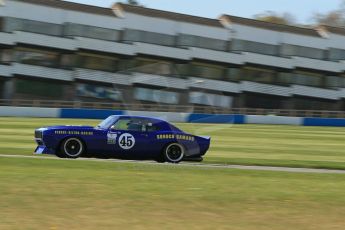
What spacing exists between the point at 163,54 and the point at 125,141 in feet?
153

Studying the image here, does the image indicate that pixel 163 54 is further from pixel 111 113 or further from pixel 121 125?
pixel 121 125

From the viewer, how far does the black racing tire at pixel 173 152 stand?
51.9 ft

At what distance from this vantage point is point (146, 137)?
15711 millimetres

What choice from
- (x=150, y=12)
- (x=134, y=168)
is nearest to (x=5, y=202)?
(x=134, y=168)

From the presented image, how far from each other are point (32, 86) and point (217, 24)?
2215cm

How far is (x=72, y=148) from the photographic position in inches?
606

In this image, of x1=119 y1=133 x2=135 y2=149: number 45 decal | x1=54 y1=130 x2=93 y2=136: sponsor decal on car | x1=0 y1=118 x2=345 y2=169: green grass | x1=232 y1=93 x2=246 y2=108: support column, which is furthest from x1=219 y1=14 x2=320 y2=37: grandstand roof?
x1=54 y1=130 x2=93 y2=136: sponsor decal on car

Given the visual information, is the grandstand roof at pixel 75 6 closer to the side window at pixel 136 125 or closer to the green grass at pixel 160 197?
the side window at pixel 136 125

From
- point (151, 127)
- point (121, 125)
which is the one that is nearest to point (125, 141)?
point (121, 125)

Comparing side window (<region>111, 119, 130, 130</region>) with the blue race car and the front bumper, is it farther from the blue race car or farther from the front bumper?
the front bumper

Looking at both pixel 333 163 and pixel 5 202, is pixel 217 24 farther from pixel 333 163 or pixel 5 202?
pixel 5 202

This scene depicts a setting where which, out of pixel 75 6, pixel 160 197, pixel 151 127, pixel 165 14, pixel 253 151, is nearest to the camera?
pixel 160 197

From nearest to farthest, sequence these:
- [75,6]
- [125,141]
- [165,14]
Result: [125,141], [75,6], [165,14]

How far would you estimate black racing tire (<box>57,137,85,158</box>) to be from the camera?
15273 mm
